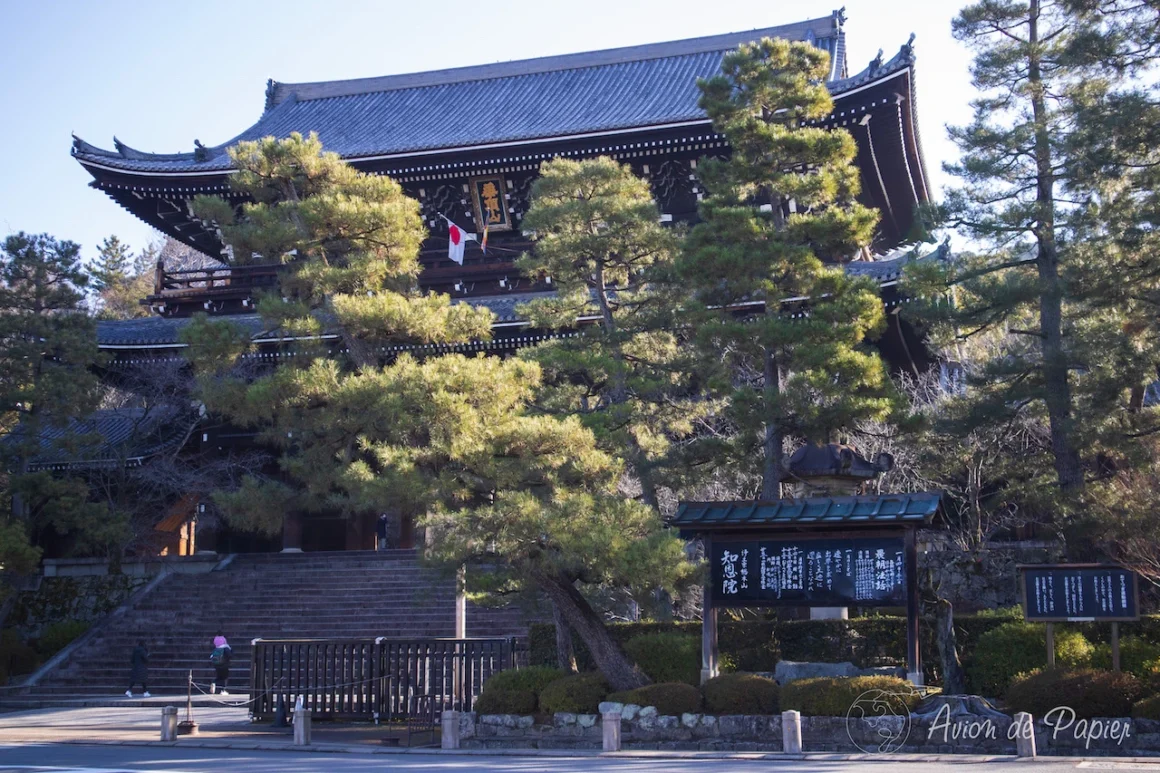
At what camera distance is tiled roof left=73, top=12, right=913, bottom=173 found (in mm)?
31109

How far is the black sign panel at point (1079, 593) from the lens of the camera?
13398 mm

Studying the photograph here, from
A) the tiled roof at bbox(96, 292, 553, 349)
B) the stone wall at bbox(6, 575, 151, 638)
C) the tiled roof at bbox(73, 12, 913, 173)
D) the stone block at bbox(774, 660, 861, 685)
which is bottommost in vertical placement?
the stone block at bbox(774, 660, 861, 685)

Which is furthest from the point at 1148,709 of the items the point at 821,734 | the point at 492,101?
the point at 492,101

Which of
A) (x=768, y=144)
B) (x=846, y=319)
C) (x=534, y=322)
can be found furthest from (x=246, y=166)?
(x=846, y=319)

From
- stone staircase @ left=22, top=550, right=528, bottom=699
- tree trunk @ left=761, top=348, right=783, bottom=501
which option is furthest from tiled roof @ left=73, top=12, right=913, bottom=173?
tree trunk @ left=761, top=348, right=783, bottom=501

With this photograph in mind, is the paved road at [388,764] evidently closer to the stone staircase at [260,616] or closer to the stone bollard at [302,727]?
the stone bollard at [302,727]

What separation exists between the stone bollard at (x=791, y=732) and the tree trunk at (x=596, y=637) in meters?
2.47

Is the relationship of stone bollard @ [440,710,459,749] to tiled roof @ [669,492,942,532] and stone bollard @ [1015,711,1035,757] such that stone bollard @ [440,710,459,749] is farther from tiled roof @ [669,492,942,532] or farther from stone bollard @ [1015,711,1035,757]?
stone bollard @ [1015,711,1035,757]

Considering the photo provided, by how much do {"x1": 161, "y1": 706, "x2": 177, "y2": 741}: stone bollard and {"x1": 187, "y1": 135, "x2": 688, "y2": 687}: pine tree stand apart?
3591 millimetres

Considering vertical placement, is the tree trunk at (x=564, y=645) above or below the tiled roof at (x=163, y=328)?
below

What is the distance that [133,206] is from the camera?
105ft

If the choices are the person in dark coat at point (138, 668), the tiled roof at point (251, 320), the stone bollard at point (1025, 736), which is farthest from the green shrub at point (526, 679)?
Answer: the tiled roof at point (251, 320)

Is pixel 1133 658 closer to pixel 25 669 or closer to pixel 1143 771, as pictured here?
pixel 1143 771

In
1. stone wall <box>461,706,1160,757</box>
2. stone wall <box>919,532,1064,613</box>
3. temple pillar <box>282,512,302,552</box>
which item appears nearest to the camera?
stone wall <box>461,706,1160,757</box>
